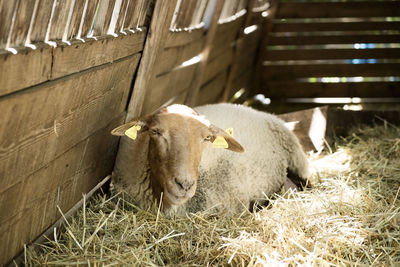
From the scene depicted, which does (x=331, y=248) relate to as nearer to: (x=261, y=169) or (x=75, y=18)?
(x=261, y=169)

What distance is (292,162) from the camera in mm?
4883

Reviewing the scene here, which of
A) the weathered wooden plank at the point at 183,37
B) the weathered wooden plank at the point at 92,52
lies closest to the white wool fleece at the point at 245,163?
the weathered wooden plank at the point at 183,37

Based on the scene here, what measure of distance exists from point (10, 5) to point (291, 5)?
7863 mm

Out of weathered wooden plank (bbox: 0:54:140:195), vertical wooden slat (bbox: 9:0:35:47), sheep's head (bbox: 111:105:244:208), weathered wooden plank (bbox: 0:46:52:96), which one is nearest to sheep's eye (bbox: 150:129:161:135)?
sheep's head (bbox: 111:105:244:208)

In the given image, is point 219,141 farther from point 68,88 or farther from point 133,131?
point 68,88

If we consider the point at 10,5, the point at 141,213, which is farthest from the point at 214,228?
the point at 10,5

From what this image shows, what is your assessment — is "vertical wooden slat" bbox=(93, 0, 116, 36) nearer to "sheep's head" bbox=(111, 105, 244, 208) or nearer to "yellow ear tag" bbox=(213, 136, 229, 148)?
"sheep's head" bbox=(111, 105, 244, 208)

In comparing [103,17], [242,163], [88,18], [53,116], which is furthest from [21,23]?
[242,163]

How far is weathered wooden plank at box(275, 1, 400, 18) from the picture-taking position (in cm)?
902

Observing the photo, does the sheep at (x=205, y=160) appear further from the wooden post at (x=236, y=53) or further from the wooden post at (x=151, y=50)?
the wooden post at (x=236, y=53)

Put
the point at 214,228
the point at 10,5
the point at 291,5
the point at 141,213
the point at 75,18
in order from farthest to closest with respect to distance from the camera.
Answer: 1. the point at 291,5
2. the point at 141,213
3. the point at 214,228
4. the point at 75,18
5. the point at 10,5

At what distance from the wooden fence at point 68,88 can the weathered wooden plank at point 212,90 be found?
1455 millimetres

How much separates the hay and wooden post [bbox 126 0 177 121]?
719mm

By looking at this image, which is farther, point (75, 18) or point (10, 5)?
point (75, 18)
